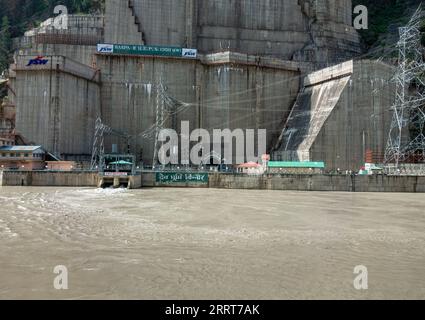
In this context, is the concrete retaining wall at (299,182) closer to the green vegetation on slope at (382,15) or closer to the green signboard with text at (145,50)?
the green signboard with text at (145,50)

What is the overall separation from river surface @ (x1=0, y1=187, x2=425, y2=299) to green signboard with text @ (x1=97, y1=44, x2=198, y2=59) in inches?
1884

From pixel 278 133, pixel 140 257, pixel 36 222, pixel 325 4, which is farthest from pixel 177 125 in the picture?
pixel 140 257

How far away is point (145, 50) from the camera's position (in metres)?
66.7

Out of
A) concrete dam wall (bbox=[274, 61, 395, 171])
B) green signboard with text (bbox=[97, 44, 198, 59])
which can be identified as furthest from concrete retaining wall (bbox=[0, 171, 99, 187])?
concrete dam wall (bbox=[274, 61, 395, 171])

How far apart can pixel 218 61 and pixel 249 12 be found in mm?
18226

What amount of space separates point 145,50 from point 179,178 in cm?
2740

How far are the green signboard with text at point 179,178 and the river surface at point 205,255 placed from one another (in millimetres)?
27172

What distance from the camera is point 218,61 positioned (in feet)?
226

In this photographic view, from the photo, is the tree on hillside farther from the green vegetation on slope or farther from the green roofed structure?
the green vegetation on slope

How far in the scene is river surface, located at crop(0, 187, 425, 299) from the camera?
30.6ft

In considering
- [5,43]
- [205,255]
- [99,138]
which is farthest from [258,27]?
[205,255]

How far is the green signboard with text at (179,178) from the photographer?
50469 millimetres

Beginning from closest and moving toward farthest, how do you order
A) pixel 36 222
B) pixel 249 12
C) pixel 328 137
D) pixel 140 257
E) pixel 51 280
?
1. pixel 51 280
2. pixel 140 257
3. pixel 36 222
4. pixel 328 137
5. pixel 249 12
